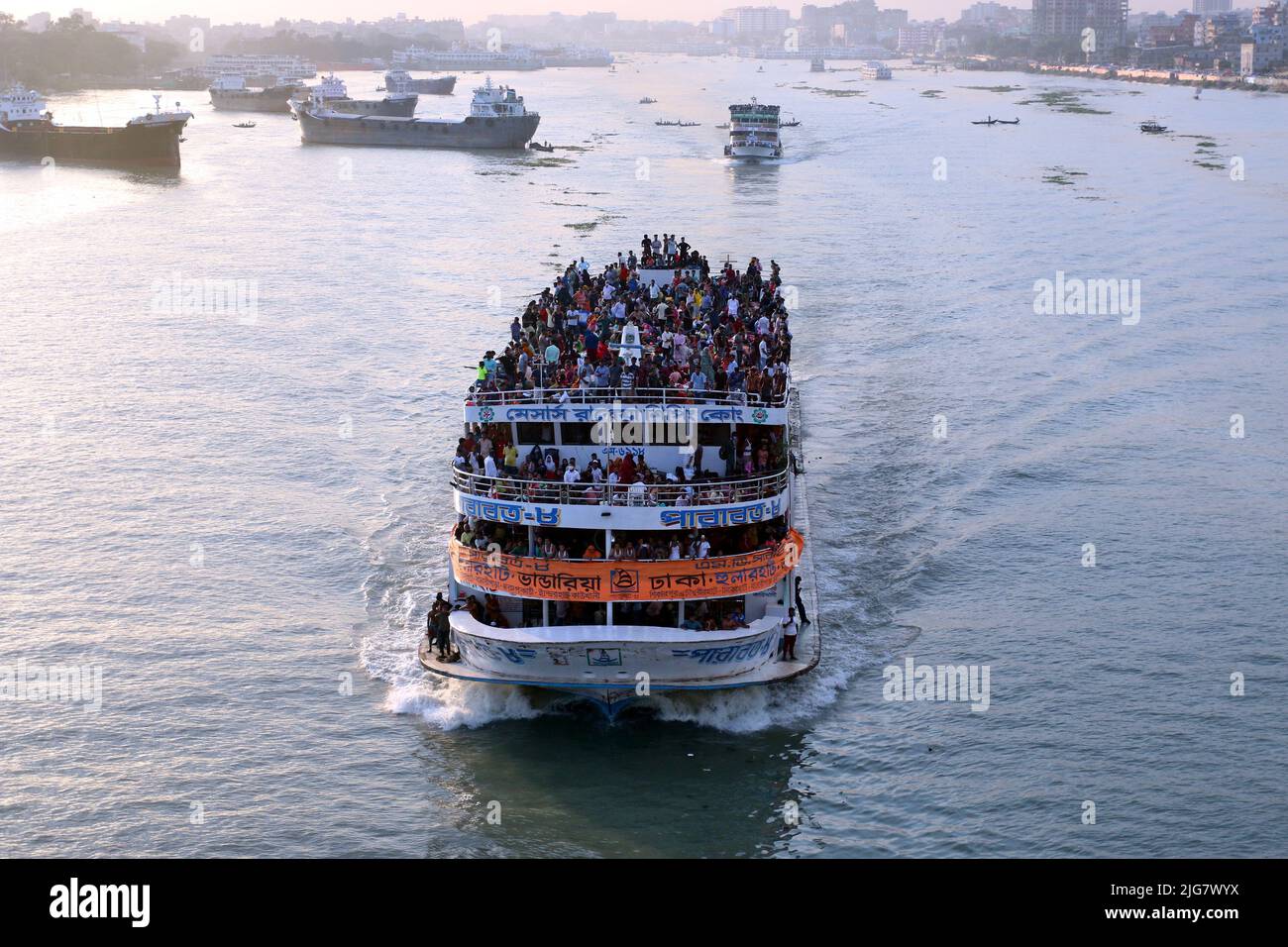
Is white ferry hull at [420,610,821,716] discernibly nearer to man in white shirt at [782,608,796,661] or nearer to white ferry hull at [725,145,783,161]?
man in white shirt at [782,608,796,661]

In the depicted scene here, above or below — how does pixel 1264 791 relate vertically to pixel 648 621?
below

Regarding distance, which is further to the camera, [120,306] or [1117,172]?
[1117,172]

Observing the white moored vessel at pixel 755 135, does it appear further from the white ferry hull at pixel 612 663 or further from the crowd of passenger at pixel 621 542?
the white ferry hull at pixel 612 663

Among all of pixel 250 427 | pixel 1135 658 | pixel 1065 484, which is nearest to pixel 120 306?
pixel 250 427

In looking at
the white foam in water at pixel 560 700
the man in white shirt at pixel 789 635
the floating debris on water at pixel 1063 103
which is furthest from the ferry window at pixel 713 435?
the floating debris on water at pixel 1063 103

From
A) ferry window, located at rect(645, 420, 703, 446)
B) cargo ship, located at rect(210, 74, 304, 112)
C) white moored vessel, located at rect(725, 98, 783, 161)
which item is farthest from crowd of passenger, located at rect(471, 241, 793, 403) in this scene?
cargo ship, located at rect(210, 74, 304, 112)

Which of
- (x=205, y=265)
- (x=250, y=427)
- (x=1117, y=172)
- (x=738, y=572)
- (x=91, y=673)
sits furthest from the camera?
(x=1117, y=172)

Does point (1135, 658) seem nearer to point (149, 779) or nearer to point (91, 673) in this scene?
point (149, 779)
